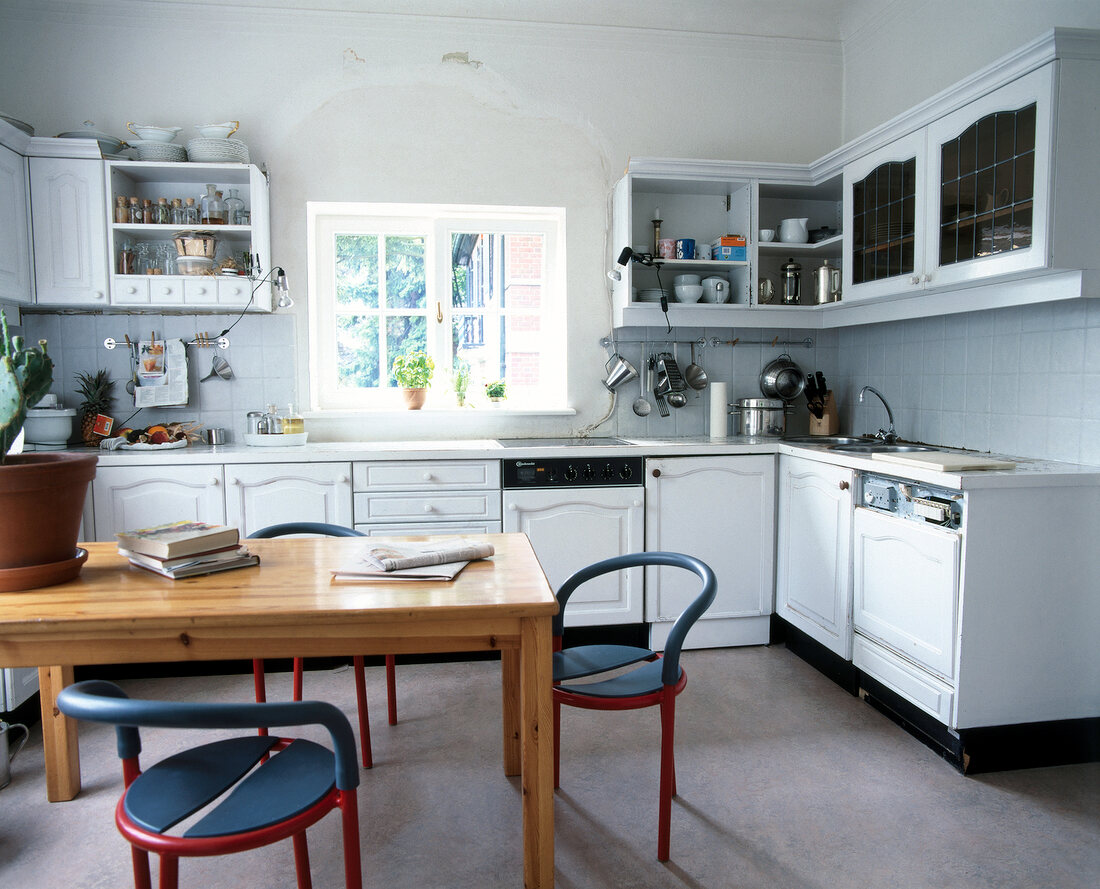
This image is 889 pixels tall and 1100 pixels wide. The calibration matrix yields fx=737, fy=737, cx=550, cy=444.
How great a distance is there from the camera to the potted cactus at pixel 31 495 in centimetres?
143

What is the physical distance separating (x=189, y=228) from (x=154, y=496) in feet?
3.81

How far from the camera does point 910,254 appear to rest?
2.72 m

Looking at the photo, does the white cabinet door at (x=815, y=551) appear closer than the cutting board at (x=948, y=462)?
No

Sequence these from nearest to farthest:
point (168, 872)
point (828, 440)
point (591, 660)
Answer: point (168, 872), point (591, 660), point (828, 440)

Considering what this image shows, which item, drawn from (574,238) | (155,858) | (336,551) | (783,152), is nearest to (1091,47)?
(783,152)

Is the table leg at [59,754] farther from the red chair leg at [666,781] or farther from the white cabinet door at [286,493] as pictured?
the red chair leg at [666,781]

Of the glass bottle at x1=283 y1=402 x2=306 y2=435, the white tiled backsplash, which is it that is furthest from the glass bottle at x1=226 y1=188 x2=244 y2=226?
the glass bottle at x1=283 y1=402 x2=306 y2=435

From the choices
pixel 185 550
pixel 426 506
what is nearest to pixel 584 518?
pixel 426 506

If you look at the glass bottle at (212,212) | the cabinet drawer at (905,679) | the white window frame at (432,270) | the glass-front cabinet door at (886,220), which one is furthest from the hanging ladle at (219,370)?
the cabinet drawer at (905,679)

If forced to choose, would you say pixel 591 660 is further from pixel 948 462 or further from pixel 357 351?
pixel 357 351

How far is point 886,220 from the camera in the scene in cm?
287

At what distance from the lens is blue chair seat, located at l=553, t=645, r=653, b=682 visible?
1868 millimetres

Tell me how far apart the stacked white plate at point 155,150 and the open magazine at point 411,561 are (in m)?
2.35

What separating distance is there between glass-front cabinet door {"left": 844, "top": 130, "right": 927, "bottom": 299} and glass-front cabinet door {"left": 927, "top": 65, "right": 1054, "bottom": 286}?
0.08 m
